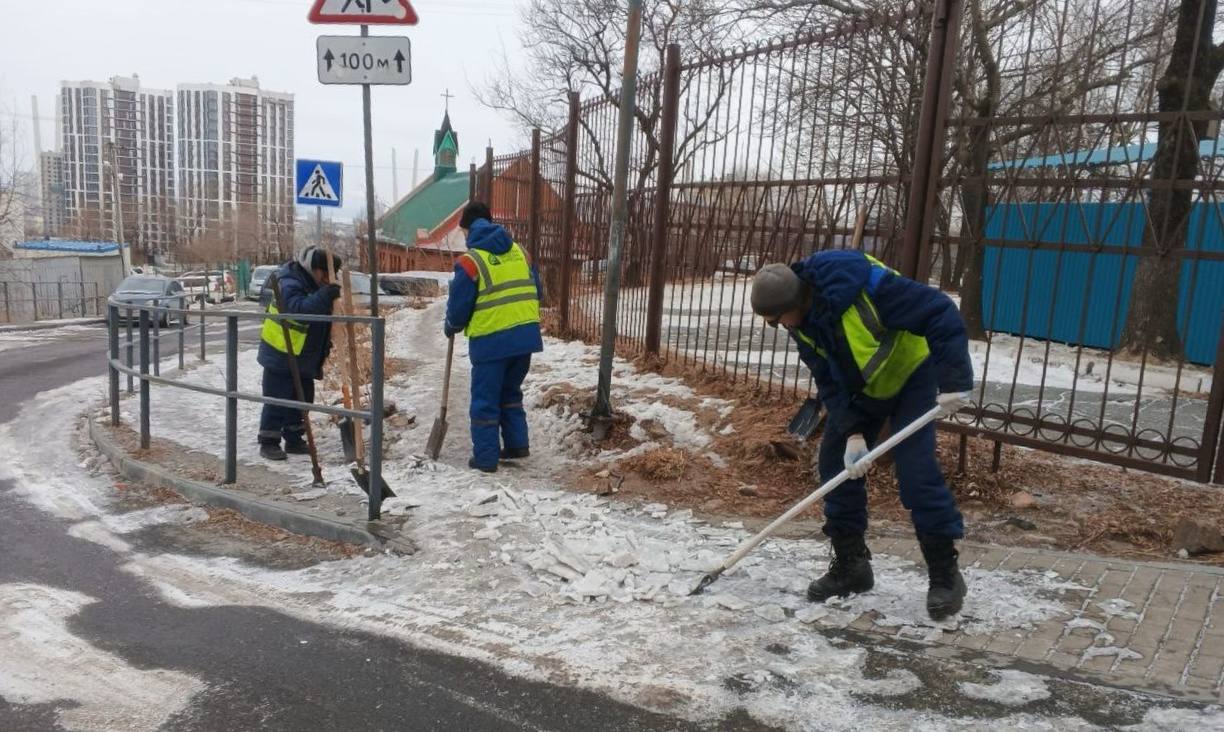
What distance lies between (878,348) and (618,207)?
130 inches

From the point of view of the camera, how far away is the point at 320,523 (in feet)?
15.5

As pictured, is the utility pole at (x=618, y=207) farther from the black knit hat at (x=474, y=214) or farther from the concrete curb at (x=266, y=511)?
the concrete curb at (x=266, y=511)

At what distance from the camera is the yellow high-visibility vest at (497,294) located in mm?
5691

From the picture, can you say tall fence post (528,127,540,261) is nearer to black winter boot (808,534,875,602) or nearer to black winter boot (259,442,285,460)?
black winter boot (259,442,285,460)

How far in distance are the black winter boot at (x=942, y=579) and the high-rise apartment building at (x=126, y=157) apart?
2686 inches

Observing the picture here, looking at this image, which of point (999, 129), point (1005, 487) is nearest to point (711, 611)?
point (1005, 487)

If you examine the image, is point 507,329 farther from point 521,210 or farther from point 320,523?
point 521,210

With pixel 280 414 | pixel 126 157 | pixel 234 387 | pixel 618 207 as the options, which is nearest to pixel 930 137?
pixel 618 207

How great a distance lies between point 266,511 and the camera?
501cm

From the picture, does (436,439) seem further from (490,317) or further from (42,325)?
(42,325)

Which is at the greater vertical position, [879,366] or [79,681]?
[879,366]

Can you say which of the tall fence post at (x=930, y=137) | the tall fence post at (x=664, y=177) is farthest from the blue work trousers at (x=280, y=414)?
the tall fence post at (x=930, y=137)

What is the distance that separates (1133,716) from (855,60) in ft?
14.6

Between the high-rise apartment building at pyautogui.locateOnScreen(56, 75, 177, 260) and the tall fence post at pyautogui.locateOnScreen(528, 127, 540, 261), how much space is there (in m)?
59.7
